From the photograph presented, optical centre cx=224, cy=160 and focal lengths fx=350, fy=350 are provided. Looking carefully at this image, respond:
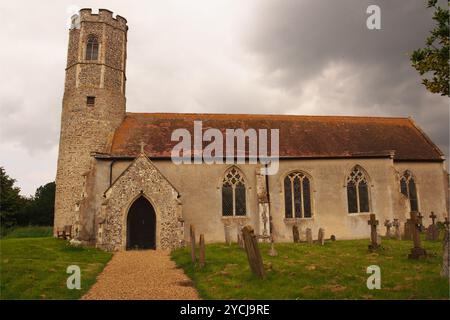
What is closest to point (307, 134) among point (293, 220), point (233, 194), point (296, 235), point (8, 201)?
point (293, 220)

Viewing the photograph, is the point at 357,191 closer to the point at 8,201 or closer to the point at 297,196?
the point at 297,196

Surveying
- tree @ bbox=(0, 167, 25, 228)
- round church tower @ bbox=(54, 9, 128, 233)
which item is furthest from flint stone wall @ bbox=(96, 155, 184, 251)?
tree @ bbox=(0, 167, 25, 228)

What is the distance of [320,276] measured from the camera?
9.58m

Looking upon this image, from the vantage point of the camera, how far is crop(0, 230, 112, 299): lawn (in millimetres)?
8719

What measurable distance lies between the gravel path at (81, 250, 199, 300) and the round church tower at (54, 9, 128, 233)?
33.1 ft

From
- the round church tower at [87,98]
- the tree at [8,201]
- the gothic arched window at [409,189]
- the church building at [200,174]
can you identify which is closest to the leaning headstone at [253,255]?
the church building at [200,174]

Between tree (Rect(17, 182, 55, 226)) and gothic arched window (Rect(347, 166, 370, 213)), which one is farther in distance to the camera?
tree (Rect(17, 182, 55, 226))

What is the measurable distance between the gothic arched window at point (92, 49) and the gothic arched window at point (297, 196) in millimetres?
16534

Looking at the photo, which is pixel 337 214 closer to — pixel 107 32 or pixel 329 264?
pixel 329 264

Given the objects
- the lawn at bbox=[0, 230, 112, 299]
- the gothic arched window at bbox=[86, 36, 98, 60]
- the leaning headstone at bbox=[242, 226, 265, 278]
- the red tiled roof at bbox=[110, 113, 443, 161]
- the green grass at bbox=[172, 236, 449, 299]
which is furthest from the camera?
the gothic arched window at bbox=[86, 36, 98, 60]

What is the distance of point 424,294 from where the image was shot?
7.41 meters

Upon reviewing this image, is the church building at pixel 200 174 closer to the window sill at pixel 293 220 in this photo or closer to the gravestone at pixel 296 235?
the window sill at pixel 293 220

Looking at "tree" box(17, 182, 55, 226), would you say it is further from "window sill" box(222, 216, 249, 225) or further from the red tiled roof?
"window sill" box(222, 216, 249, 225)
